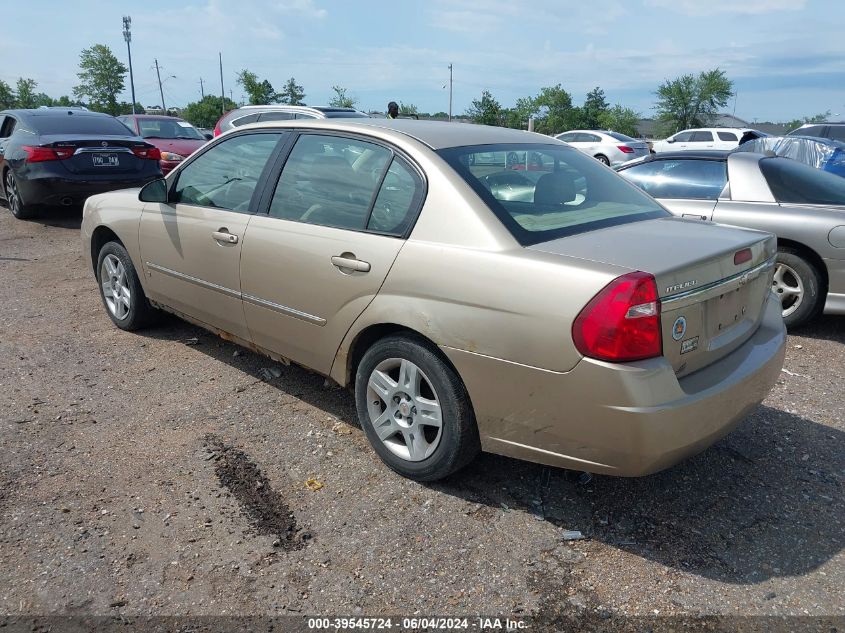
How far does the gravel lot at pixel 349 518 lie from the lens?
2559 millimetres

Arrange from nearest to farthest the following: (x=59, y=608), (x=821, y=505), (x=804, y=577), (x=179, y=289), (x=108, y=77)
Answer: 1. (x=59, y=608)
2. (x=804, y=577)
3. (x=821, y=505)
4. (x=179, y=289)
5. (x=108, y=77)

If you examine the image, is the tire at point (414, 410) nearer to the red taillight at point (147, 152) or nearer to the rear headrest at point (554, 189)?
the rear headrest at point (554, 189)

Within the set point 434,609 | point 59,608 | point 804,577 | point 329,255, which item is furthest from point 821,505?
point 59,608

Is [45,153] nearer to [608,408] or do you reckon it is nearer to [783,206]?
[783,206]

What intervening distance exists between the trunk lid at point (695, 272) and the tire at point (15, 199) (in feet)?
31.8

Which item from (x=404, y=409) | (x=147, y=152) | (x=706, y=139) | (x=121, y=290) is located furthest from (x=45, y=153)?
(x=706, y=139)

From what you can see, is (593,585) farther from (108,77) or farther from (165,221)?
(108,77)

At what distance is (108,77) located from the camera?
66625 millimetres

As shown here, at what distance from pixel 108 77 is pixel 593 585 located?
75.3 metres

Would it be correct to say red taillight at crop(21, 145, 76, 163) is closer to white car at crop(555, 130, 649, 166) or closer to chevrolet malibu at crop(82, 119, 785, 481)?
chevrolet malibu at crop(82, 119, 785, 481)

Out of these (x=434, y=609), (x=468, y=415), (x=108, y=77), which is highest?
(x=108, y=77)

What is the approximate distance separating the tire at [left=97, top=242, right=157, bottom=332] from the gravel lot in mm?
867

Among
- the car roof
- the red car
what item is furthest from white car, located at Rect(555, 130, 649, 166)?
the car roof

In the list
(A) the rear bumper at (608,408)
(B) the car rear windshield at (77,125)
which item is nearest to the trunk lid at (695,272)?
(A) the rear bumper at (608,408)
